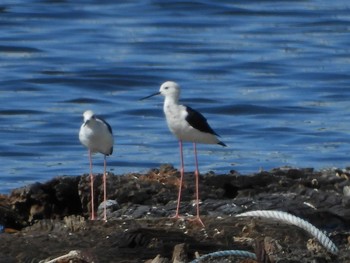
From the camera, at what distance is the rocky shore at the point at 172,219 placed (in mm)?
7824

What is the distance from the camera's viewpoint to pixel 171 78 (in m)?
22.0

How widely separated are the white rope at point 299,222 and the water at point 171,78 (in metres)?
5.87

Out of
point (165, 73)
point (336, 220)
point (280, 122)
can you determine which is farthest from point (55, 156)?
point (336, 220)

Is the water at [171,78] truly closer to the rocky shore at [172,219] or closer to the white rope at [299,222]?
the rocky shore at [172,219]

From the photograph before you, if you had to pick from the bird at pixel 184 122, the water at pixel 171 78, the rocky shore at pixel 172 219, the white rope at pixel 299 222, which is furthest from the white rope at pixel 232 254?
A: the water at pixel 171 78

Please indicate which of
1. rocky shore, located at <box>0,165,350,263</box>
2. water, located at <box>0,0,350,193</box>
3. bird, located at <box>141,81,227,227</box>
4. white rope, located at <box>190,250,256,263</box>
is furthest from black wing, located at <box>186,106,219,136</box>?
water, located at <box>0,0,350,193</box>

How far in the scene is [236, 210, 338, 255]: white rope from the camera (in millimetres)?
8052

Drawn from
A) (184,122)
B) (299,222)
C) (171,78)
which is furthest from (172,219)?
(171,78)

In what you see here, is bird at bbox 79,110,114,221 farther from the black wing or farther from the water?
the water

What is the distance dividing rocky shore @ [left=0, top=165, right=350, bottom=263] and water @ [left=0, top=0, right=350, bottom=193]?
4.20 m

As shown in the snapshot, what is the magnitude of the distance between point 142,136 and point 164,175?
7.44 meters

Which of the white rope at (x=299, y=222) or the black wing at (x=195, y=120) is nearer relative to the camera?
the white rope at (x=299, y=222)

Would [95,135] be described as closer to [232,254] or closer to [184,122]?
[184,122]

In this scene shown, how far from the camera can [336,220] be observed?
9.06 m
